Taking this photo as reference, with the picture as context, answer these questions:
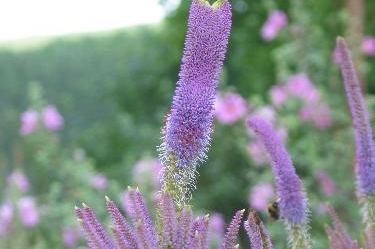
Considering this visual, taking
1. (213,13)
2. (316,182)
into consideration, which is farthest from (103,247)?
(316,182)

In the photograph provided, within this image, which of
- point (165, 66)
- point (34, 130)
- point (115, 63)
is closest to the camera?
point (34, 130)

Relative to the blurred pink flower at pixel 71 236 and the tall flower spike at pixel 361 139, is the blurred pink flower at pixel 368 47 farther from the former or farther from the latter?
the tall flower spike at pixel 361 139

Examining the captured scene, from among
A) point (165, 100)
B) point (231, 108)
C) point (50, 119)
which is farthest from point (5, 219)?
point (165, 100)

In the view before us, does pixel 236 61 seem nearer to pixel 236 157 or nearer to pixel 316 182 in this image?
pixel 236 157

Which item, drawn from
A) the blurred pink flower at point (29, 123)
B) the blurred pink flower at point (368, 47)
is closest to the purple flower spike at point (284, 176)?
the blurred pink flower at point (368, 47)

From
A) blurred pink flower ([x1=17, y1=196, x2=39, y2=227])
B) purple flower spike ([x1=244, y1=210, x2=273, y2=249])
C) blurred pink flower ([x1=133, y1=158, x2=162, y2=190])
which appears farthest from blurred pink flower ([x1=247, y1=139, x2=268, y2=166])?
purple flower spike ([x1=244, y1=210, x2=273, y2=249])

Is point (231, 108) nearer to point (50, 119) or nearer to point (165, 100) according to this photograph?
point (50, 119)
